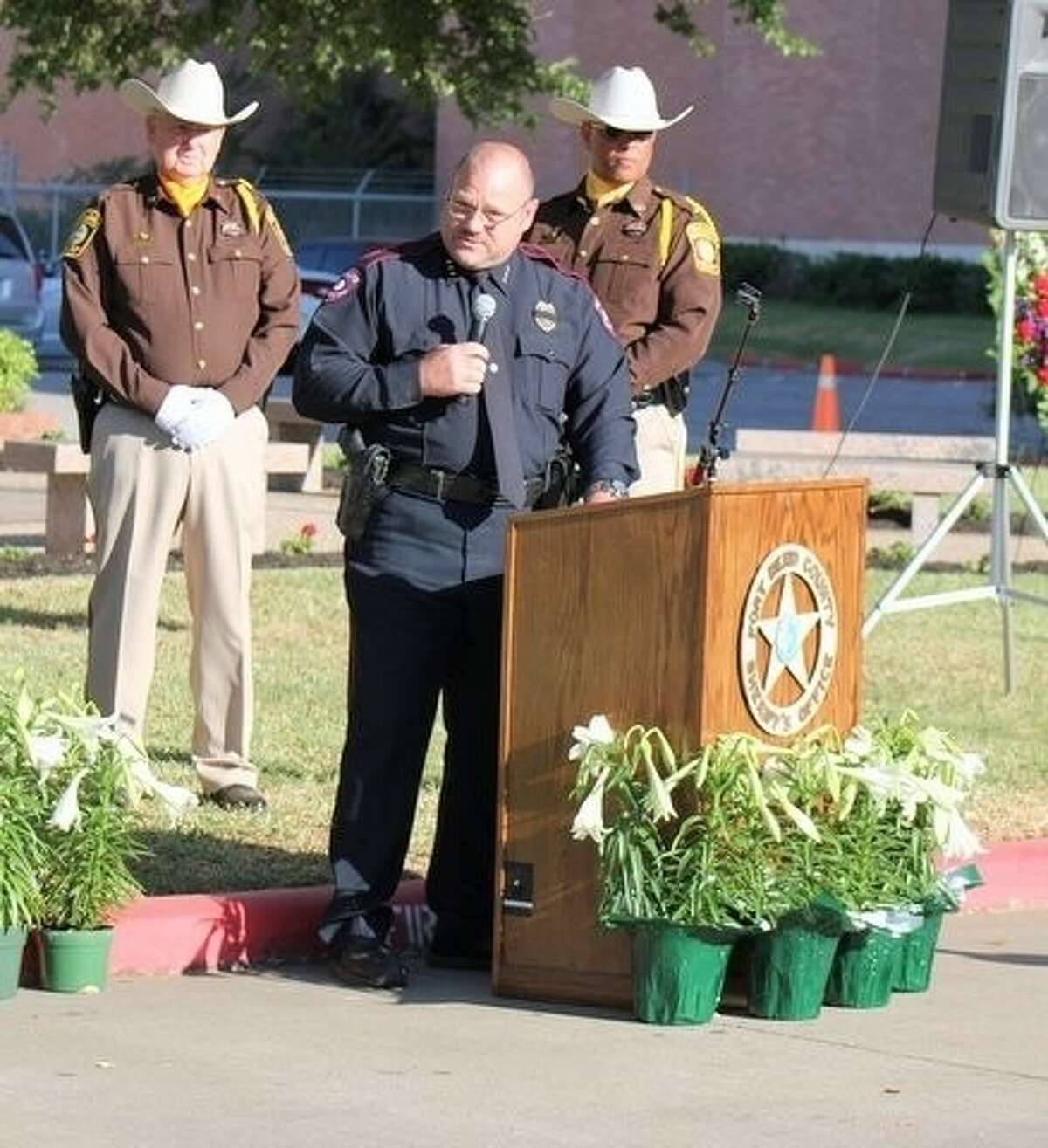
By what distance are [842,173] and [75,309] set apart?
1722 inches

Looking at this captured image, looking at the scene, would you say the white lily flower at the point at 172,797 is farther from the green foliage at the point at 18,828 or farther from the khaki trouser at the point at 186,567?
the khaki trouser at the point at 186,567

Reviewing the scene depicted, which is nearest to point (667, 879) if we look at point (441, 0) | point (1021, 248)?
point (1021, 248)

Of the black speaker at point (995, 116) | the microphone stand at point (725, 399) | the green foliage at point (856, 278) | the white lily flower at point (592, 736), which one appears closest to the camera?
the white lily flower at point (592, 736)

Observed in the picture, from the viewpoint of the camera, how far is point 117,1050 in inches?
259

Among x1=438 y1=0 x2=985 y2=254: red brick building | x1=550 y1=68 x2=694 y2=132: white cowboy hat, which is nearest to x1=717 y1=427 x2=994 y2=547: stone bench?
x1=550 y1=68 x2=694 y2=132: white cowboy hat

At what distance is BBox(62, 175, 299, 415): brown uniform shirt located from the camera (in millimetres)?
8836

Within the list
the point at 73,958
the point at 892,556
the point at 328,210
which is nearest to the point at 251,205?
the point at 73,958

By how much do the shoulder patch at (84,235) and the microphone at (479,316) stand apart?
2.03 m

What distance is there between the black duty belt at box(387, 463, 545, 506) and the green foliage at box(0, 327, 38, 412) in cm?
1291

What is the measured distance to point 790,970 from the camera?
7.01 meters

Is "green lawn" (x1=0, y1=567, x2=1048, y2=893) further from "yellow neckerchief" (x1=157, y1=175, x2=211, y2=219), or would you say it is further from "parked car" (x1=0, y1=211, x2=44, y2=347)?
"parked car" (x1=0, y1=211, x2=44, y2=347)

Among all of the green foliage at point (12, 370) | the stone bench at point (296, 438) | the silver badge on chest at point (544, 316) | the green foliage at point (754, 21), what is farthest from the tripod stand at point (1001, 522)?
the green foliage at point (754, 21)

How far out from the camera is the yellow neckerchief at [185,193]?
899cm

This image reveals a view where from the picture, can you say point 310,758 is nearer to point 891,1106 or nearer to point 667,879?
point 667,879
